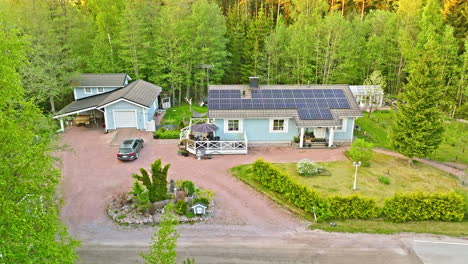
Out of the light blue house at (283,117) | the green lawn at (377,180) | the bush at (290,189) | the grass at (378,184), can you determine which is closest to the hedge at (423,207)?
the grass at (378,184)

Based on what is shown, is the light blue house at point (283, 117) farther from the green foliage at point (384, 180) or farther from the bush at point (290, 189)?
the green foliage at point (384, 180)

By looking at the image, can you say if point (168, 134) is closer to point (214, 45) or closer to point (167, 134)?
point (167, 134)

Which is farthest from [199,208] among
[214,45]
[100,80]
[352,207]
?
[214,45]

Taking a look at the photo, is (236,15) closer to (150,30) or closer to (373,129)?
(150,30)

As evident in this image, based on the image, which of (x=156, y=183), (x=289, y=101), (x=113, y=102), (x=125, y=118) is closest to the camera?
(x=156, y=183)

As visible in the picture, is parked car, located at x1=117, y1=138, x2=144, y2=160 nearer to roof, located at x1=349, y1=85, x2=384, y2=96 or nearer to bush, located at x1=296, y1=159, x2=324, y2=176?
bush, located at x1=296, y1=159, x2=324, y2=176

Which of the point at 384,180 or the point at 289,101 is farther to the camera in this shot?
the point at 289,101

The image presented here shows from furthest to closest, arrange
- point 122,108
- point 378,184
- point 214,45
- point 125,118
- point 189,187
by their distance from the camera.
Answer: point 214,45, point 125,118, point 122,108, point 378,184, point 189,187

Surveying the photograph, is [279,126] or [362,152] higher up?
[279,126]
